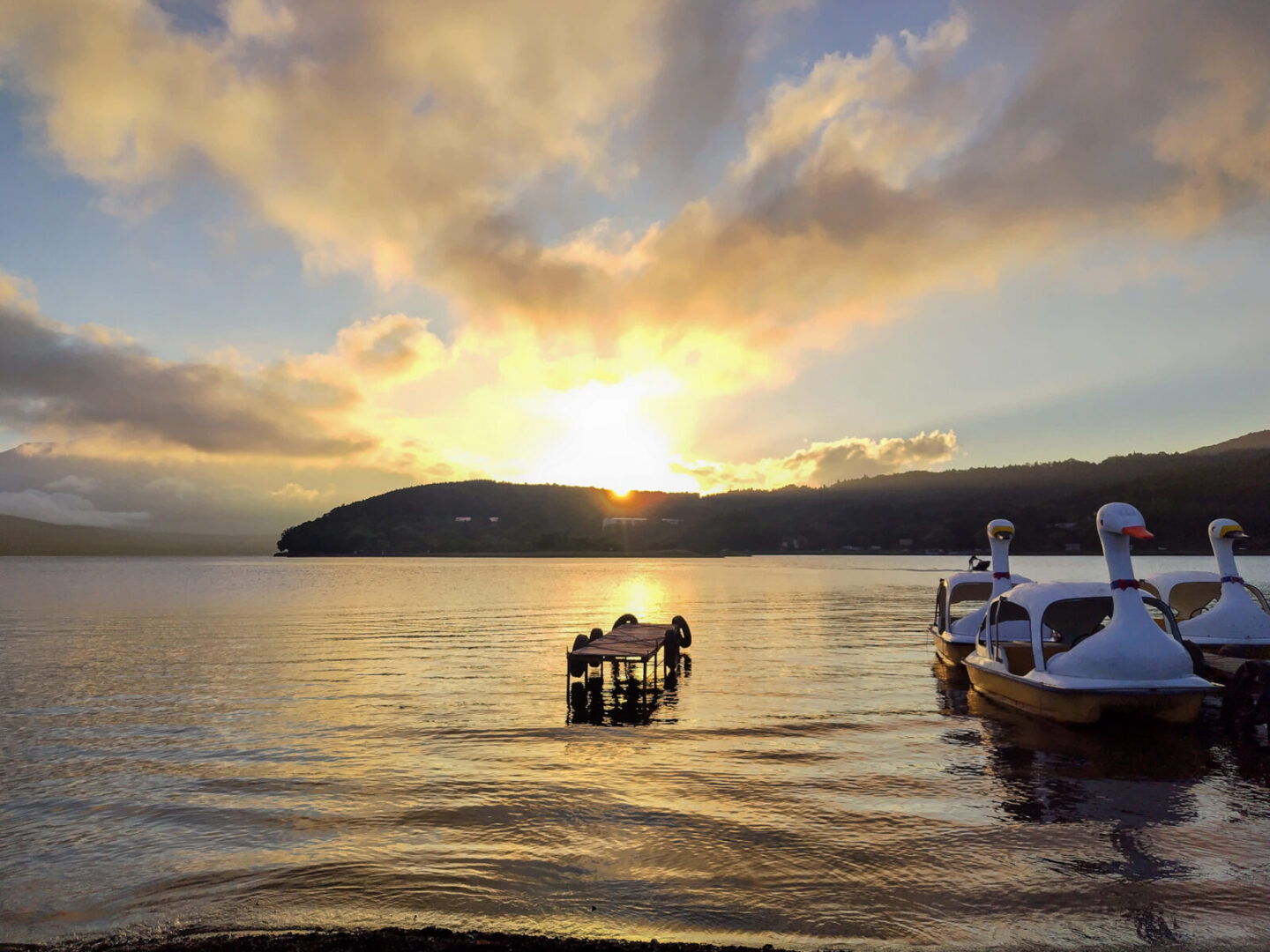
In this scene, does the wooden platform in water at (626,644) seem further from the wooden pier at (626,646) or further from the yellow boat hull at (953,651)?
the yellow boat hull at (953,651)

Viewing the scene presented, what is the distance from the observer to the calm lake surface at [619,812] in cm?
834

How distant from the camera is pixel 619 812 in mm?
11836

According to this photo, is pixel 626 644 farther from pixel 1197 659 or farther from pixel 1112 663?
pixel 1197 659

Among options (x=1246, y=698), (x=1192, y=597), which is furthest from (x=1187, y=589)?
(x=1246, y=698)

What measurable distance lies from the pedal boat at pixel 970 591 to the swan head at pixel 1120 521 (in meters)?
6.21

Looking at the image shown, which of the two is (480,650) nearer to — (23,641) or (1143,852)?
(23,641)

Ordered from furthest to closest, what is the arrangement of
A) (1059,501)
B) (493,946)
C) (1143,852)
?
(1059,501), (1143,852), (493,946)

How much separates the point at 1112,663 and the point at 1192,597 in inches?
444

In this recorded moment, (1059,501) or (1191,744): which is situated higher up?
(1059,501)

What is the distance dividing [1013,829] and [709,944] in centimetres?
599

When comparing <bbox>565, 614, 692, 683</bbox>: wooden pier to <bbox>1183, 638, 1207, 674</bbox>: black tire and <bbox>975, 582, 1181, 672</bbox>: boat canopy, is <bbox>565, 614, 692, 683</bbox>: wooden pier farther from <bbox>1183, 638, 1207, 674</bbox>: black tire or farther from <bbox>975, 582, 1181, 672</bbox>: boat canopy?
<bbox>1183, 638, 1207, 674</bbox>: black tire

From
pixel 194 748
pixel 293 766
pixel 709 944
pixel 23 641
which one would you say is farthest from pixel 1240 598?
pixel 23 641

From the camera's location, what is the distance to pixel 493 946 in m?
7.05

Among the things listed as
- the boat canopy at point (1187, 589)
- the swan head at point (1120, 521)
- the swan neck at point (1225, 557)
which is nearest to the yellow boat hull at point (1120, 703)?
the swan head at point (1120, 521)
